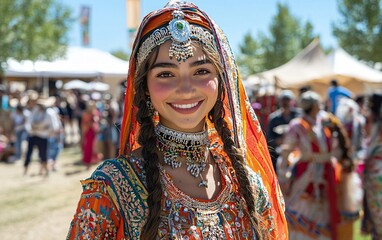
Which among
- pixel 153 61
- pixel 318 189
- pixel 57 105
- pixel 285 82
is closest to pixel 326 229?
pixel 318 189

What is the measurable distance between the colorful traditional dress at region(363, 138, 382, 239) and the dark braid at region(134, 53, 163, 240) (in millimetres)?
2793

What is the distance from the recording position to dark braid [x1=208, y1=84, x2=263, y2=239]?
1691 millimetres

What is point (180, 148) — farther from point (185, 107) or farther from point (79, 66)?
point (79, 66)

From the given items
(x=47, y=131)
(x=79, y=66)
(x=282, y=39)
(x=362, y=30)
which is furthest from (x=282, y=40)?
(x=47, y=131)

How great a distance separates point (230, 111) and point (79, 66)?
11531 millimetres

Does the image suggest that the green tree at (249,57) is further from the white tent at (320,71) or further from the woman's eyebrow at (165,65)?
the woman's eyebrow at (165,65)

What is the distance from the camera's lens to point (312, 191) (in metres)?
4.78

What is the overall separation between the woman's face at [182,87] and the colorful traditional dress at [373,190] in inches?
107

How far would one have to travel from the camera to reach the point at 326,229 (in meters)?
4.77

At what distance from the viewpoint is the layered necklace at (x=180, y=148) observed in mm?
1709

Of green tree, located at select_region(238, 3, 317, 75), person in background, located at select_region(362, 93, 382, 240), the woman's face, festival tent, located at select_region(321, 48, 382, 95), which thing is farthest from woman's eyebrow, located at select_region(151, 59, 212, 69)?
green tree, located at select_region(238, 3, 317, 75)

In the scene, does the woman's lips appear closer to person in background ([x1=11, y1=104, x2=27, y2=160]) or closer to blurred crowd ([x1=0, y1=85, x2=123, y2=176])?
blurred crowd ([x1=0, y1=85, x2=123, y2=176])

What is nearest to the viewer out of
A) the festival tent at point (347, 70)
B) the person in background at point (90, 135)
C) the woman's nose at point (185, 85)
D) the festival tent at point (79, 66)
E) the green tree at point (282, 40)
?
the woman's nose at point (185, 85)

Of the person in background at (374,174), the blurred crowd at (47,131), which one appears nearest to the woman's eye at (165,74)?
the person in background at (374,174)
